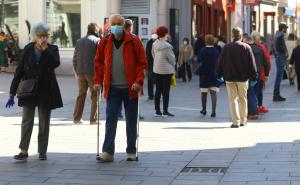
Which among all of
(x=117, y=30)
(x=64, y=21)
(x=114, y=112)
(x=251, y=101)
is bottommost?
(x=251, y=101)

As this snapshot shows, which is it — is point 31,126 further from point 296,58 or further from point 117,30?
point 296,58

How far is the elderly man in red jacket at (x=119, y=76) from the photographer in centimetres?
971

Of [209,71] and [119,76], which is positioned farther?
[209,71]

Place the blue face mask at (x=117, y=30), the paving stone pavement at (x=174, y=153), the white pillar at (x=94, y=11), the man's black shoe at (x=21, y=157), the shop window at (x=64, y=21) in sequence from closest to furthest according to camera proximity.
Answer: the paving stone pavement at (x=174, y=153) < the blue face mask at (x=117, y=30) < the man's black shoe at (x=21, y=157) < the white pillar at (x=94, y=11) < the shop window at (x=64, y=21)

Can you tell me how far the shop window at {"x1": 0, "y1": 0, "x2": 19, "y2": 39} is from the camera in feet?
102

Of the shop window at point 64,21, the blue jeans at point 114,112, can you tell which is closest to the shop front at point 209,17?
the shop window at point 64,21

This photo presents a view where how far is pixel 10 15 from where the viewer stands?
31219 millimetres

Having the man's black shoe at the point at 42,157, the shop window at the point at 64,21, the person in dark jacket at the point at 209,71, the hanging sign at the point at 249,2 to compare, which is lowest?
the man's black shoe at the point at 42,157

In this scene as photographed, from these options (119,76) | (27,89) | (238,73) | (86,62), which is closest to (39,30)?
(27,89)

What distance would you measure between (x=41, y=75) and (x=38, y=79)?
0.06 meters

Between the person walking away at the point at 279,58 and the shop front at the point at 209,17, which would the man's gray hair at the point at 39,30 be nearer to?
the person walking away at the point at 279,58

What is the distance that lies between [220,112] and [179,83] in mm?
10397

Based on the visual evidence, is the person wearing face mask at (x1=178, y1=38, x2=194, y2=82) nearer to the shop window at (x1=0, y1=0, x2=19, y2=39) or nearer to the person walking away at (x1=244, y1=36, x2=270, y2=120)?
the shop window at (x1=0, y1=0, x2=19, y2=39)

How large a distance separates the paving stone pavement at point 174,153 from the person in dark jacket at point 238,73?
328 mm
